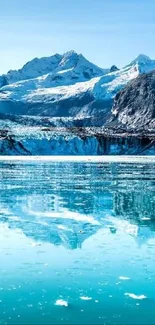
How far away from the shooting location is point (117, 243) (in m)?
21.8

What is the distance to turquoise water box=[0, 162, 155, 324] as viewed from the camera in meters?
13.6

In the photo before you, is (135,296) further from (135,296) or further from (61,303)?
(61,303)

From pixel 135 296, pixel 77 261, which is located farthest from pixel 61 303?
pixel 77 261

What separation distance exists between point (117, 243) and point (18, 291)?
7703 mm

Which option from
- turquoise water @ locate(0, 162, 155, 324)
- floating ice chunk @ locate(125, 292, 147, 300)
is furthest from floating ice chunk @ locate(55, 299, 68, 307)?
floating ice chunk @ locate(125, 292, 147, 300)

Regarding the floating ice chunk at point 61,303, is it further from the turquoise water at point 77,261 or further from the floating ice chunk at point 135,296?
the floating ice chunk at point 135,296

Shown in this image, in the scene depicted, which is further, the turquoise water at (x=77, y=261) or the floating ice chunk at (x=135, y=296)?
the floating ice chunk at (x=135, y=296)

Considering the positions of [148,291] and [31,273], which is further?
[31,273]

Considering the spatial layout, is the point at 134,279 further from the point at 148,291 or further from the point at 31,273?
the point at 31,273

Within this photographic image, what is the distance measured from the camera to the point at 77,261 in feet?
61.4

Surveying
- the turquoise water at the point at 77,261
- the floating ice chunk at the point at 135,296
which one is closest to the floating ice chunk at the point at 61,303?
the turquoise water at the point at 77,261

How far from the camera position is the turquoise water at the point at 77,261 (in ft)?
44.5

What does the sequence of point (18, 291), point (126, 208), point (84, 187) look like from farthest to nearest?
1. point (84, 187)
2. point (126, 208)
3. point (18, 291)

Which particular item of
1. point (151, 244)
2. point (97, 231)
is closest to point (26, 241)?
point (97, 231)
